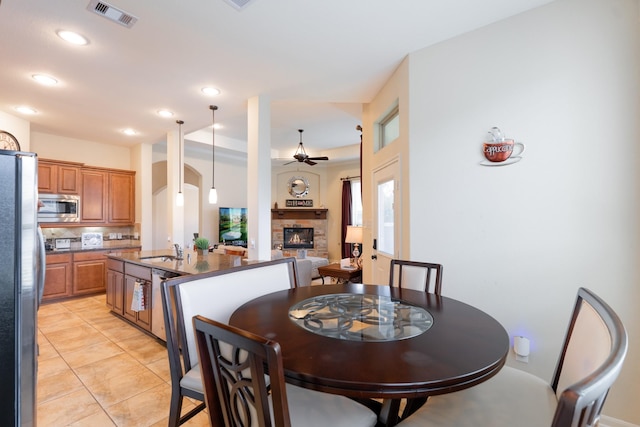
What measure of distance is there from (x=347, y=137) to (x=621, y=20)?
4.65 m

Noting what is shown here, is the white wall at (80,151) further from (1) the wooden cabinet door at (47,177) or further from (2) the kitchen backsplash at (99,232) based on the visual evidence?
(2) the kitchen backsplash at (99,232)

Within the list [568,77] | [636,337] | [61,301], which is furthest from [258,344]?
[61,301]

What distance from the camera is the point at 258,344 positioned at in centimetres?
78

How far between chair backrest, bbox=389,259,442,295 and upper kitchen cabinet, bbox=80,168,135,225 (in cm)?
548

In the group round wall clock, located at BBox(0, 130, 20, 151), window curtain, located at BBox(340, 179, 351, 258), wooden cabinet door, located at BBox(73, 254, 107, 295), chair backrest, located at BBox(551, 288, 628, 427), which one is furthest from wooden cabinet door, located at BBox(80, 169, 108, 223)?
chair backrest, located at BBox(551, 288, 628, 427)

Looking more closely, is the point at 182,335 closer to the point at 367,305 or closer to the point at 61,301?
the point at 367,305

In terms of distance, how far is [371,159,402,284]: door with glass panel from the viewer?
321 centimetres

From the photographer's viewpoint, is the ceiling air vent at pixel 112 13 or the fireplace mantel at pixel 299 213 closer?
the ceiling air vent at pixel 112 13

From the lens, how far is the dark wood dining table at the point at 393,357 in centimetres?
89

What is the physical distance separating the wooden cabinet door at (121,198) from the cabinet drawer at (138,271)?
8.19 ft

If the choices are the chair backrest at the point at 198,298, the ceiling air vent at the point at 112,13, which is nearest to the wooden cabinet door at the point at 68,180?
the ceiling air vent at the point at 112,13

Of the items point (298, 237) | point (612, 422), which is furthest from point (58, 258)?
point (612, 422)

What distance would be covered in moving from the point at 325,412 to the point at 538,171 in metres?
2.11

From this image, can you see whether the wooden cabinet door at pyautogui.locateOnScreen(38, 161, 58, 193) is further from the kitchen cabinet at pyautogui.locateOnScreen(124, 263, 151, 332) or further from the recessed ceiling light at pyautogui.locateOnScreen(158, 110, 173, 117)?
the kitchen cabinet at pyautogui.locateOnScreen(124, 263, 151, 332)
